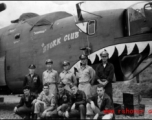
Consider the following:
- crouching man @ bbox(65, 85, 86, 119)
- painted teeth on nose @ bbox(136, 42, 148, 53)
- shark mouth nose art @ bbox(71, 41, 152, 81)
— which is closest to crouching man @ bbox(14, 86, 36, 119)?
crouching man @ bbox(65, 85, 86, 119)

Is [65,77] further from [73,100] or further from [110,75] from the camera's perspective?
[110,75]

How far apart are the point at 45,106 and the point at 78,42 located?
8.14 ft

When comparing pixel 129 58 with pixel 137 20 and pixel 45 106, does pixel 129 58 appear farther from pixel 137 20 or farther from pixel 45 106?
pixel 45 106

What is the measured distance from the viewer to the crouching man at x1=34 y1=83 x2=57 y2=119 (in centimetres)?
581

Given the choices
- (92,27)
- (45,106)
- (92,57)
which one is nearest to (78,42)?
(92,27)

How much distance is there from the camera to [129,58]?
6723 millimetres

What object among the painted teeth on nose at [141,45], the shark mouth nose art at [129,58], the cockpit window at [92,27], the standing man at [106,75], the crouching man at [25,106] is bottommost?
the crouching man at [25,106]

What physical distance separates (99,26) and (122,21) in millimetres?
738

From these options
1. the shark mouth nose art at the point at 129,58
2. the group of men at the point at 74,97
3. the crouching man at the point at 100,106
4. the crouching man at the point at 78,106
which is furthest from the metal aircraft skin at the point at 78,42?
the crouching man at the point at 100,106

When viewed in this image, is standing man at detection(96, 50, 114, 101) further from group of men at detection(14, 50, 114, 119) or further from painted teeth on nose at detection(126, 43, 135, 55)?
painted teeth on nose at detection(126, 43, 135, 55)

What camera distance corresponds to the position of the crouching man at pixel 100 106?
16.7 ft

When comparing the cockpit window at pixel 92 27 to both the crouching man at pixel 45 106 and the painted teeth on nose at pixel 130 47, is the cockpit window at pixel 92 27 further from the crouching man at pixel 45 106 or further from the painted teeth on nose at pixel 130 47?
the crouching man at pixel 45 106

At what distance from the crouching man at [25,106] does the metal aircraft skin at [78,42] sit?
178 centimetres

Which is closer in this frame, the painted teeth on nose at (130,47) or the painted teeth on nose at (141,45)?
the painted teeth on nose at (141,45)
